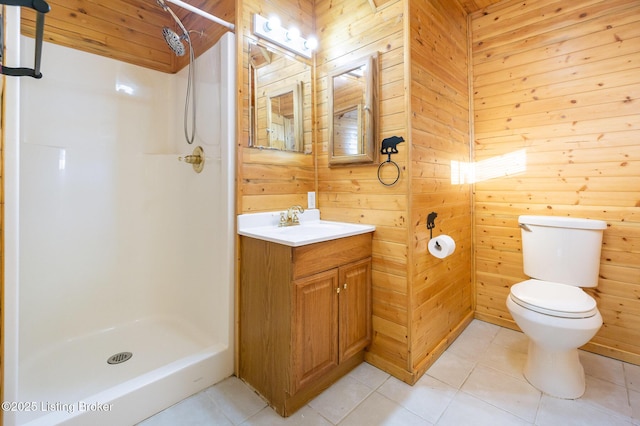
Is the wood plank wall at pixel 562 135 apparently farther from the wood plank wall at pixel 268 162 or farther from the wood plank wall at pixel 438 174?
the wood plank wall at pixel 268 162

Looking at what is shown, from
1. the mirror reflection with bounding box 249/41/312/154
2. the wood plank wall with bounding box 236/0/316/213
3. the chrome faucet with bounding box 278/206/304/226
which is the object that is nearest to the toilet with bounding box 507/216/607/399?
the chrome faucet with bounding box 278/206/304/226

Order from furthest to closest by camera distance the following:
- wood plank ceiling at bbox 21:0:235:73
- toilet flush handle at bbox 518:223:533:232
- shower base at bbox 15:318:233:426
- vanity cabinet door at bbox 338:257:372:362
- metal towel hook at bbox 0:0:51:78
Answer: toilet flush handle at bbox 518:223:533:232, wood plank ceiling at bbox 21:0:235:73, vanity cabinet door at bbox 338:257:372:362, shower base at bbox 15:318:233:426, metal towel hook at bbox 0:0:51:78

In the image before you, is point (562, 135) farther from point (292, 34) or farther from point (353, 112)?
point (292, 34)

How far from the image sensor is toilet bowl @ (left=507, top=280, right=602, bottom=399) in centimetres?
137

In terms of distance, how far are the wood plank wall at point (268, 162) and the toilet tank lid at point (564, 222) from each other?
1478 millimetres

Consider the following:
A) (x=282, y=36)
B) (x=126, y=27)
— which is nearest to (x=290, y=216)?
(x=282, y=36)

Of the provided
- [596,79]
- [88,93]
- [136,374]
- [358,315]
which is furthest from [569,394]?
[88,93]

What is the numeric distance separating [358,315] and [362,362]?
371 mm

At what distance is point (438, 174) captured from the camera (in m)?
1.85

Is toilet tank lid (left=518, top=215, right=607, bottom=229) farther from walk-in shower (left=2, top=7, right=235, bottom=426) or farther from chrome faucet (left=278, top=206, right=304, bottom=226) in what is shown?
walk-in shower (left=2, top=7, right=235, bottom=426)

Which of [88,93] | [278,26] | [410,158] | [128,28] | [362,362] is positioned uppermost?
[128,28]

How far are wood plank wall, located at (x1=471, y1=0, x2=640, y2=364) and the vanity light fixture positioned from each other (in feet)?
4.51

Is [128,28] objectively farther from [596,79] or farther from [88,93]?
[596,79]

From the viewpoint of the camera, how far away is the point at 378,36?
5.51ft
